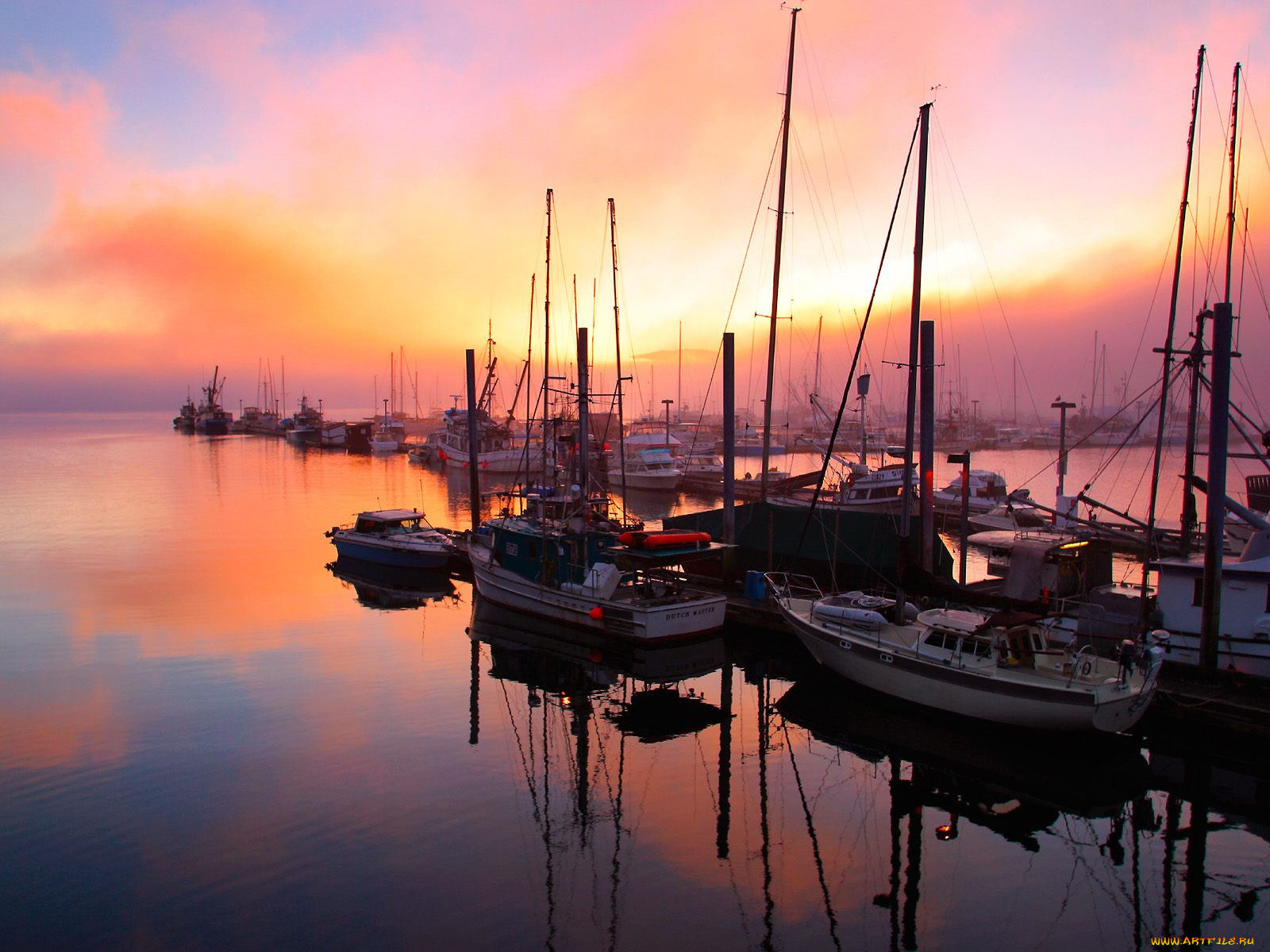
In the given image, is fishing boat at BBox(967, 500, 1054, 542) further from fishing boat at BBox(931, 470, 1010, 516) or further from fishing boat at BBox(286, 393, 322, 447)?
fishing boat at BBox(286, 393, 322, 447)

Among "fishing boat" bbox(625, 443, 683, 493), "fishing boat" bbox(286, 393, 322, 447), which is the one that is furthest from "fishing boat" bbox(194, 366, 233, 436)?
"fishing boat" bbox(625, 443, 683, 493)

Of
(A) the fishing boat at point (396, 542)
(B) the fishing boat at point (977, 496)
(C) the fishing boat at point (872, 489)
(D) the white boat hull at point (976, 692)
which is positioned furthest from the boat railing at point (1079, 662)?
(B) the fishing boat at point (977, 496)

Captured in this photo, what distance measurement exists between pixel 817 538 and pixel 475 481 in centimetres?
1853

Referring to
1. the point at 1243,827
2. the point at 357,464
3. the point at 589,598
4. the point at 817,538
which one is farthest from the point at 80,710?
the point at 357,464

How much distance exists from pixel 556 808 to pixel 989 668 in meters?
9.10

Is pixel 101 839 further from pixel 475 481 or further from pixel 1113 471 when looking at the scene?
pixel 1113 471

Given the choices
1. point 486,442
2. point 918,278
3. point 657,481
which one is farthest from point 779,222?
point 486,442

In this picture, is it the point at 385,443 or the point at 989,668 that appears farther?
the point at 385,443

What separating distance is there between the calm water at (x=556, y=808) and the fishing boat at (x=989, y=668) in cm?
70

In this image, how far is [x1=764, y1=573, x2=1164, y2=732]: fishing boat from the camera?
15508mm

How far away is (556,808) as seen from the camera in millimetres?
14633

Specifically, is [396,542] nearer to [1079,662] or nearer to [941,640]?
[941,640]

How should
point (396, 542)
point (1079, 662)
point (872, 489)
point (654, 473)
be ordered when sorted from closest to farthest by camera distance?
point (1079, 662) < point (396, 542) < point (872, 489) < point (654, 473)

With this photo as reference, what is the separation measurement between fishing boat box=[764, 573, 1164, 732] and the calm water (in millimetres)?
700
